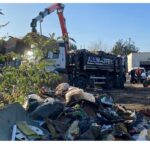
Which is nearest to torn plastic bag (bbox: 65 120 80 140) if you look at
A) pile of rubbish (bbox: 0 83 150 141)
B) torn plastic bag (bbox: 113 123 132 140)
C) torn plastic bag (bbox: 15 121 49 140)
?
pile of rubbish (bbox: 0 83 150 141)

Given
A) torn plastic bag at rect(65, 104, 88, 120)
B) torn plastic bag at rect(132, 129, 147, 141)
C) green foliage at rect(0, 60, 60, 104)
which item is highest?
green foliage at rect(0, 60, 60, 104)

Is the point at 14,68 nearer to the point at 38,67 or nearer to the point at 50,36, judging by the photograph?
the point at 38,67

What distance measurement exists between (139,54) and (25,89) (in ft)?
138

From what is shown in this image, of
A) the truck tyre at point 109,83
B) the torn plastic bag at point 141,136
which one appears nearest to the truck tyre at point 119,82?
the truck tyre at point 109,83

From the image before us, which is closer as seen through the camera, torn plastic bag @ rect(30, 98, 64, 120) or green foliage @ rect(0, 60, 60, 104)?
torn plastic bag @ rect(30, 98, 64, 120)

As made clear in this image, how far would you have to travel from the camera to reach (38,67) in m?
8.94

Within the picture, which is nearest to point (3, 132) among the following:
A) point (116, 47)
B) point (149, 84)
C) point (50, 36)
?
point (50, 36)

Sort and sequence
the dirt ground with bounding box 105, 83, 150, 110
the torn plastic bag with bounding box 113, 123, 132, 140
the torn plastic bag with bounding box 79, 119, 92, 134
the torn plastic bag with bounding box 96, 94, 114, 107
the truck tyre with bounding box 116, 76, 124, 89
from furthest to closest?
the truck tyre with bounding box 116, 76, 124, 89, the dirt ground with bounding box 105, 83, 150, 110, the torn plastic bag with bounding box 96, 94, 114, 107, the torn plastic bag with bounding box 113, 123, 132, 140, the torn plastic bag with bounding box 79, 119, 92, 134

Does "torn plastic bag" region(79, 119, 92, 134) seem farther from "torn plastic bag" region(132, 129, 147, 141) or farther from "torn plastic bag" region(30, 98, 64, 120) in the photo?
"torn plastic bag" region(132, 129, 147, 141)

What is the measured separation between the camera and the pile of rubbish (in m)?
6.72

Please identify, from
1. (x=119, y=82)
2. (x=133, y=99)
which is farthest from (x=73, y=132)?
(x=119, y=82)

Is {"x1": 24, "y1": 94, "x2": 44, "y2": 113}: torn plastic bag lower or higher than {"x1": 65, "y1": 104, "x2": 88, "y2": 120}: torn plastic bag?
higher

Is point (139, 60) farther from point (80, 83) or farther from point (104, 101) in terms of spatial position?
point (104, 101)

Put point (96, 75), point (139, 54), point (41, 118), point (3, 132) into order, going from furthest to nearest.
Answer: point (139, 54), point (96, 75), point (41, 118), point (3, 132)
